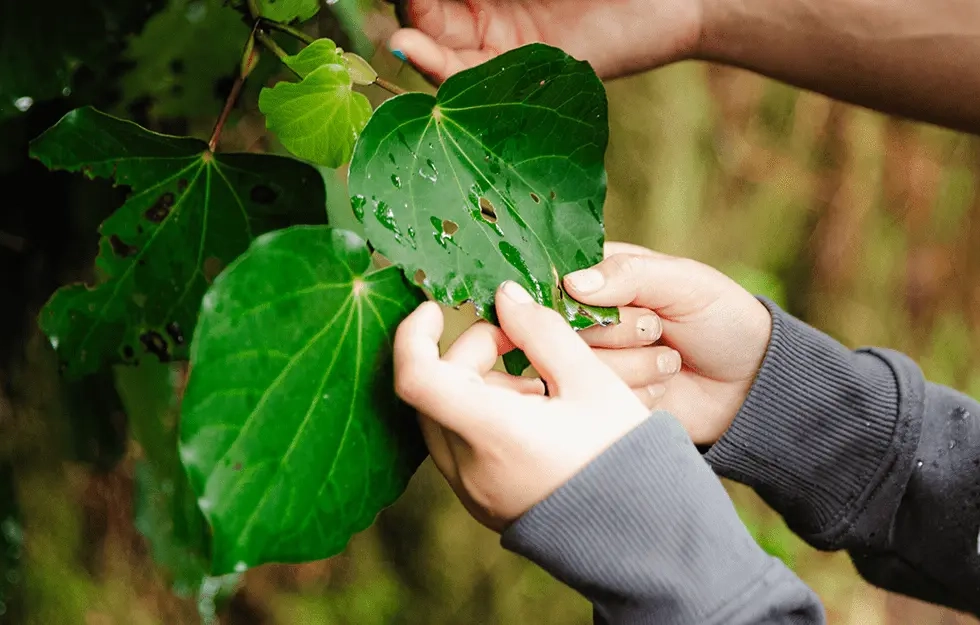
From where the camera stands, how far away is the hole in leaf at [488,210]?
500 millimetres

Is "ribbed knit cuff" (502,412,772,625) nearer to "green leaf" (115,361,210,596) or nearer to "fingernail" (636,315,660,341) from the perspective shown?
"fingernail" (636,315,660,341)

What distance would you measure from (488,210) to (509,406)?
0.47 feet

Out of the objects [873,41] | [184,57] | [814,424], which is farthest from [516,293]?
[873,41]

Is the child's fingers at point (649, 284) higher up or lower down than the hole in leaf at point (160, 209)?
lower down

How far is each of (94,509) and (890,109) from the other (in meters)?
1.12

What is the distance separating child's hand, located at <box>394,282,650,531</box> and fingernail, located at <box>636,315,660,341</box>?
14 centimetres

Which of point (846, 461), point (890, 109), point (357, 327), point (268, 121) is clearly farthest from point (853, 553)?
point (268, 121)

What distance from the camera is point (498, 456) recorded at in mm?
491

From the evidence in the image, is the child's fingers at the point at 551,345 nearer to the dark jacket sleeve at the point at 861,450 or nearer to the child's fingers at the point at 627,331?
the child's fingers at the point at 627,331

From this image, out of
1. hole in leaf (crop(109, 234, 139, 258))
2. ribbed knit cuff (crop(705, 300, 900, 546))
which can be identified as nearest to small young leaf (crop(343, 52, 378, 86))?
hole in leaf (crop(109, 234, 139, 258))

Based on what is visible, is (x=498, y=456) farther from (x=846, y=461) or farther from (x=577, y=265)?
(x=846, y=461)

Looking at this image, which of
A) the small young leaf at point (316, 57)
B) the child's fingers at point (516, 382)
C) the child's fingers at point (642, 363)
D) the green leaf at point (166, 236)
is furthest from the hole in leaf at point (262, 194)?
the child's fingers at point (642, 363)

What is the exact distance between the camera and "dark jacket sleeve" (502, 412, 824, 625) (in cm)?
51

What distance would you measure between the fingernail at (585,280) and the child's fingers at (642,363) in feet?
0.40
